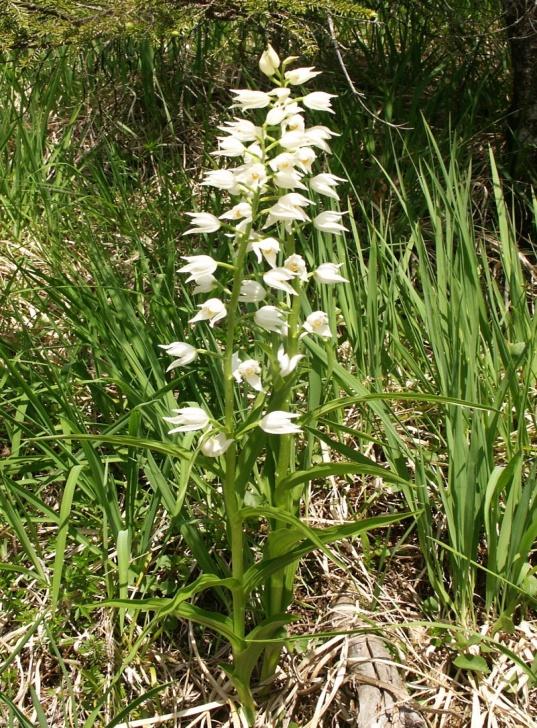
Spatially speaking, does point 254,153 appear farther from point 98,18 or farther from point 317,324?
point 98,18

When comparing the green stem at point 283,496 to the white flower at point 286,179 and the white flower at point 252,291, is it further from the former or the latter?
the white flower at point 286,179

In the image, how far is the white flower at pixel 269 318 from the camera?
1463mm

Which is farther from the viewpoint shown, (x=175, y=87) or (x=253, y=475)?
(x=175, y=87)

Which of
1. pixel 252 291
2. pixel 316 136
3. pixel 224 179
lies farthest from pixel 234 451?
pixel 316 136

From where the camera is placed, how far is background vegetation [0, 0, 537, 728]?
1777mm

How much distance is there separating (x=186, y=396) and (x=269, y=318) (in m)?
0.84

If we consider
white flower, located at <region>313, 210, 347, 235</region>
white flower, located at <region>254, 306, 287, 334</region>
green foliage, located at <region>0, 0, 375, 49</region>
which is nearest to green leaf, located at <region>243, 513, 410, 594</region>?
white flower, located at <region>254, 306, 287, 334</region>

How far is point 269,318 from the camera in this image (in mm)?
1472

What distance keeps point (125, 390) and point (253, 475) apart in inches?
15.9

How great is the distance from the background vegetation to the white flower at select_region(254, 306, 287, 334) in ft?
0.77

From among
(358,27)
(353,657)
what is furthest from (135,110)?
(353,657)

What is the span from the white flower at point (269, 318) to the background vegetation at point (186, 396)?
24 centimetres

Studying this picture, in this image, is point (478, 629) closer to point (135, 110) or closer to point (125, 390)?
point (125, 390)

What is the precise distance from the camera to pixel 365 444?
7.33ft
